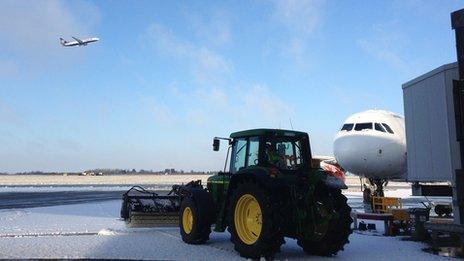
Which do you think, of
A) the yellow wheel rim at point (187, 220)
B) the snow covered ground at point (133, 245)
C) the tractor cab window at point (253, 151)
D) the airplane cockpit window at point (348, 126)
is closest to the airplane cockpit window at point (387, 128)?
the airplane cockpit window at point (348, 126)

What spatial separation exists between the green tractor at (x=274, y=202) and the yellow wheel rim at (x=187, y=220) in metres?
0.43

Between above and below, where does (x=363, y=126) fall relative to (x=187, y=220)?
above

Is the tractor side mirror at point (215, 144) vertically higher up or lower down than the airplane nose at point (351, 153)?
lower down

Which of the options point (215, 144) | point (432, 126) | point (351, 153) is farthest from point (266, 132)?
point (351, 153)

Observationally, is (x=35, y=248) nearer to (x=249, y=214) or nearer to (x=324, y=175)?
(x=249, y=214)

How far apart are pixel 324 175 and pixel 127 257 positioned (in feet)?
12.9

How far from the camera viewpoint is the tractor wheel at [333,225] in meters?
8.48

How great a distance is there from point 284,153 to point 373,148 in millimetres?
7941

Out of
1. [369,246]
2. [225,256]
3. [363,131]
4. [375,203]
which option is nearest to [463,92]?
[369,246]

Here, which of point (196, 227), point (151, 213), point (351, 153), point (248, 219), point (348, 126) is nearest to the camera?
point (248, 219)

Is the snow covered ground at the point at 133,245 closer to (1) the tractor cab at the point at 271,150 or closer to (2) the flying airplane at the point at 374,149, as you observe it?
(1) the tractor cab at the point at 271,150

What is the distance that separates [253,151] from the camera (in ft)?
30.5

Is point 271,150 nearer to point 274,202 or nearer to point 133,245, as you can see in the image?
point 274,202

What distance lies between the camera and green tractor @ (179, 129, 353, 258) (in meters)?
7.96
